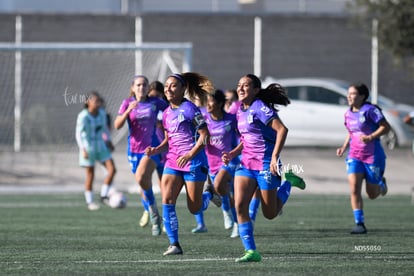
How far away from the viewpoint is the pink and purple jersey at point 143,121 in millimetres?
16172

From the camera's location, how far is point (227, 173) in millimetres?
15625

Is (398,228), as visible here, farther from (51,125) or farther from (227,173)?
(51,125)

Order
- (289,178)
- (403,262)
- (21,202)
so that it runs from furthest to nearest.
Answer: (21,202)
(289,178)
(403,262)

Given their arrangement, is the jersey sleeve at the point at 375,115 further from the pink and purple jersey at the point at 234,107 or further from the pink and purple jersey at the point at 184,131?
the pink and purple jersey at the point at 184,131

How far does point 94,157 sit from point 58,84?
8692mm

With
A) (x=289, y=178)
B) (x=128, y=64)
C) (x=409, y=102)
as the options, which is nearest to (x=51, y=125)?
(x=128, y=64)

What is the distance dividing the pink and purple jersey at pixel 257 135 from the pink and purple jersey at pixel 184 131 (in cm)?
60

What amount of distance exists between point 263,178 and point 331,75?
22657 mm

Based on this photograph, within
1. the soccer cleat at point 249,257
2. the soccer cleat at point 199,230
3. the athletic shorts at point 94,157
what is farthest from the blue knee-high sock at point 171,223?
the athletic shorts at point 94,157

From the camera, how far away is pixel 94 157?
21.3 m

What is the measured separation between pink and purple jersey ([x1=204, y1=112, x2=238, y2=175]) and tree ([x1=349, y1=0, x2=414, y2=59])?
48.5 feet

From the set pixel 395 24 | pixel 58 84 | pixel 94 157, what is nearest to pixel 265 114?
pixel 94 157

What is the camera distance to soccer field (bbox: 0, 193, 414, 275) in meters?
11.3

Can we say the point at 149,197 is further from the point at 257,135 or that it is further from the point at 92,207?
the point at 92,207
